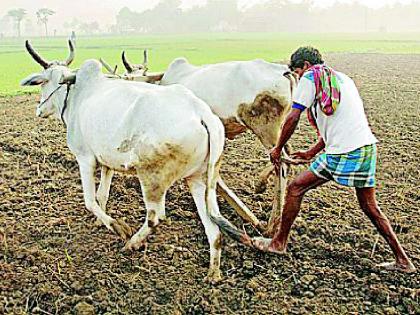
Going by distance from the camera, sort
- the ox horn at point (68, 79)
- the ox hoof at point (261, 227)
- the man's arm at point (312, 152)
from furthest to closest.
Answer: the ox horn at point (68, 79)
the ox hoof at point (261, 227)
the man's arm at point (312, 152)

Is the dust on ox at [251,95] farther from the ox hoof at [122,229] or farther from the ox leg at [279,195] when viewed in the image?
the ox hoof at [122,229]

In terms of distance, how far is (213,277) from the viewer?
4.29 m

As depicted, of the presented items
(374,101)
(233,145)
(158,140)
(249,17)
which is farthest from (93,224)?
(249,17)

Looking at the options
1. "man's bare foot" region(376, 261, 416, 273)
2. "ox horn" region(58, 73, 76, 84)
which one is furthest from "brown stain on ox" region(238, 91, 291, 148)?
"ox horn" region(58, 73, 76, 84)

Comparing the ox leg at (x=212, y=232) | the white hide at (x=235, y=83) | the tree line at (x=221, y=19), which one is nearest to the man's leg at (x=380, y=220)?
the ox leg at (x=212, y=232)

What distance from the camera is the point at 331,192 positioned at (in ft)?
20.8

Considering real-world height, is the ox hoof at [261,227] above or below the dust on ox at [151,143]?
below

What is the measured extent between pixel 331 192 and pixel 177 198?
5.98 ft

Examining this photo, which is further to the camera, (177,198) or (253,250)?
(177,198)

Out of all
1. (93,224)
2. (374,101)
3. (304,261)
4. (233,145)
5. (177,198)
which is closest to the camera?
(304,261)

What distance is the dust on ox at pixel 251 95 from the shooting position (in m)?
5.66

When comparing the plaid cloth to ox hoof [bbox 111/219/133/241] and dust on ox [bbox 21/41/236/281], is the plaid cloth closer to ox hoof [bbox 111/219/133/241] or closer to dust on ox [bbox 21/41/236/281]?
dust on ox [bbox 21/41/236/281]

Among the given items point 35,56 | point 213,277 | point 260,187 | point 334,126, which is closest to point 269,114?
point 260,187

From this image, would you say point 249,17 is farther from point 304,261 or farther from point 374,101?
point 304,261
